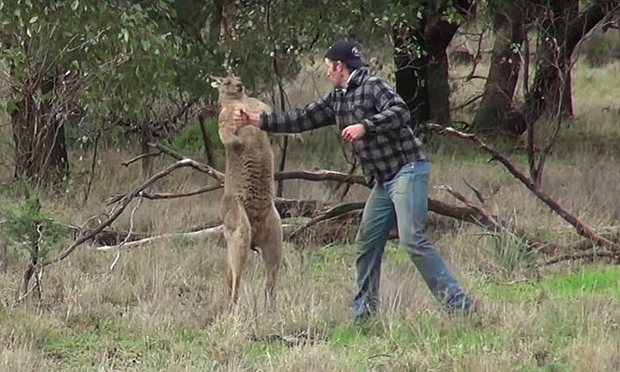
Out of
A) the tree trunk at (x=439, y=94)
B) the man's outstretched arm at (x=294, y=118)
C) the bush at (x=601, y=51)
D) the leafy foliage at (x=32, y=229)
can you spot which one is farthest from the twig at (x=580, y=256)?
the bush at (x=601, y=51)

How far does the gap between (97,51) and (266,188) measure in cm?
318

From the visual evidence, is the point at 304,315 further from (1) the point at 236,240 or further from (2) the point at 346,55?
(2) the point at 346,55

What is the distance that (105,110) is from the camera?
1179 centimetres

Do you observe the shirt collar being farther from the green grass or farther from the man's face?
the green grass

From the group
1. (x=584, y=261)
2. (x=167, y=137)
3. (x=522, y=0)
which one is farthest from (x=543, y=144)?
(x=584, y=261)

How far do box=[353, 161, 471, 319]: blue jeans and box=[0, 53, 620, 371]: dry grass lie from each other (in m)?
0.14

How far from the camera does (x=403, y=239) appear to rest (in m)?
7.68

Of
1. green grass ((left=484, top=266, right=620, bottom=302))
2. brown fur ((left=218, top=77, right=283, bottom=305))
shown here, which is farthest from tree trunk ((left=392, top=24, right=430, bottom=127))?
brown fur ((left=218, top=77, right=283, bottom=305))

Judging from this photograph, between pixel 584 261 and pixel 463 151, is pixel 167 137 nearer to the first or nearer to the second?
pixel 463 151

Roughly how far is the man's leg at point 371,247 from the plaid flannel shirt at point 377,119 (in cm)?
18

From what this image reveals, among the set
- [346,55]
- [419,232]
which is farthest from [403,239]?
[346,55]

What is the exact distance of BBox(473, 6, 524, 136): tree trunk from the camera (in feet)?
66.1

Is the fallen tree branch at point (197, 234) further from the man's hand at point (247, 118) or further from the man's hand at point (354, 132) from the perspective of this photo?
the man's hand at point (354, 132)

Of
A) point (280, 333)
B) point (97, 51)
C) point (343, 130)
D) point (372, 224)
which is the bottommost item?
point (280, 333)
